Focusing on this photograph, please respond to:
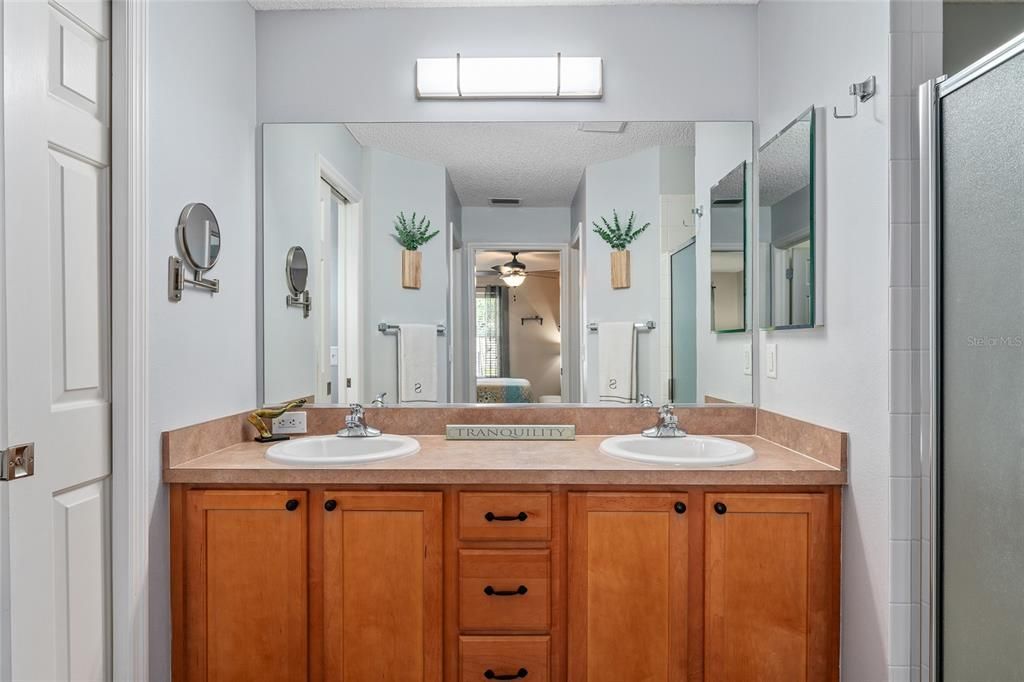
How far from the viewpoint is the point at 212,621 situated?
1.68 meters

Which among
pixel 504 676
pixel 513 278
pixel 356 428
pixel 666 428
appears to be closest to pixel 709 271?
pixel 666 428

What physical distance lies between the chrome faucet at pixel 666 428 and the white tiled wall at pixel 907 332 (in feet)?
2.43

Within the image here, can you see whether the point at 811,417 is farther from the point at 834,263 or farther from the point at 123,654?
the point at 123,654

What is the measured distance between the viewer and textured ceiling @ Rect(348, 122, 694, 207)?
218 centimetres

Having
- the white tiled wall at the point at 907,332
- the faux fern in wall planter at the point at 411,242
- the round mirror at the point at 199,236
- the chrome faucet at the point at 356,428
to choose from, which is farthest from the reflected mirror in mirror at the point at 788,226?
the round mirror at the point at 199,236

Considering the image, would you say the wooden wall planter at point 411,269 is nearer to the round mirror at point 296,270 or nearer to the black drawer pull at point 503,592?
the round mirror at point 296,270

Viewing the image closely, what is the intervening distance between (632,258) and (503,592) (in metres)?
1.25

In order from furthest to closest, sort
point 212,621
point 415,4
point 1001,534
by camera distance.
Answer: point 415,4 < point 212,621 < point 1001,534

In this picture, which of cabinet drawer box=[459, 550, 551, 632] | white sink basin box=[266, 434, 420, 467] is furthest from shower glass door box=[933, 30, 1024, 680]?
white sink basin box=[266, 434, 420, 467]

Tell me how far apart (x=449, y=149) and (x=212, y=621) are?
174 centimetres

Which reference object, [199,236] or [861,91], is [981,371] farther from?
[199,236]

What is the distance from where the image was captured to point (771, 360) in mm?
2021

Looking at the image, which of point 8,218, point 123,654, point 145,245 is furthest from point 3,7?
point 123,654

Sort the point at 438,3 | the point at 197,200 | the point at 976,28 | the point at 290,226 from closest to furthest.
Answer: the point at 976,28 < the point at 197,200 < the point at 438,3 < the point at 290,226
